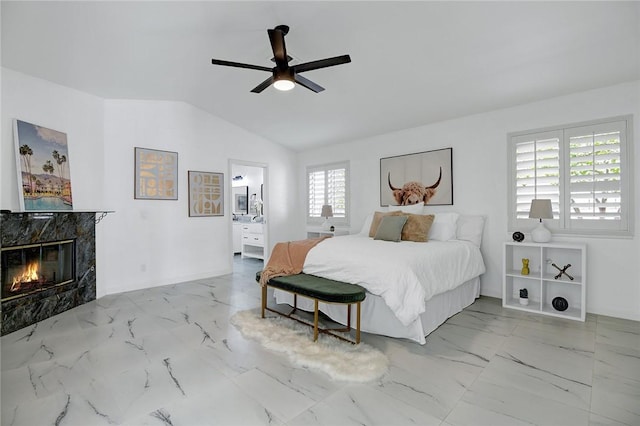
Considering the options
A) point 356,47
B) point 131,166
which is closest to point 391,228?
point 356,47

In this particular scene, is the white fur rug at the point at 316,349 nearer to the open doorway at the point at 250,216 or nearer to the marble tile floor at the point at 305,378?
the marble tile floor at the point at 305,378

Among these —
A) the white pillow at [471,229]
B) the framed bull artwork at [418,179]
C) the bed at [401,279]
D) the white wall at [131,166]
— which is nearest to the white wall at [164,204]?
the white wall at [131,166]

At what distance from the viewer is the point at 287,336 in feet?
9.36

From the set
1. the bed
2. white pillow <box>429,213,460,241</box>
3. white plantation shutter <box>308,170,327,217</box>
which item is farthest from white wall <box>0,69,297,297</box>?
white pillow <box>429,213,460,241</box>

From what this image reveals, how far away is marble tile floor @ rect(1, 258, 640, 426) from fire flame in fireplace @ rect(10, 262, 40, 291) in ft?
1.53

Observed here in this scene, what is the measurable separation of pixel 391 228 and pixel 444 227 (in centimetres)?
77

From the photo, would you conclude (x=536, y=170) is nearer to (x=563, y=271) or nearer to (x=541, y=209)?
(x=541, y=209)

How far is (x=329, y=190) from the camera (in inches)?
245

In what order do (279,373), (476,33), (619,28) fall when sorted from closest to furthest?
1. (279,373)
2. (619,28)
3. (476,33)

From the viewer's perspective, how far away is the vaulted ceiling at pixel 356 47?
8.28ft

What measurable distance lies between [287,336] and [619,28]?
3.79 meters

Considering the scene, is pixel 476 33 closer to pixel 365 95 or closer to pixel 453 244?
pixel 365 95

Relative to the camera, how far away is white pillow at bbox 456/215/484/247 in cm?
409

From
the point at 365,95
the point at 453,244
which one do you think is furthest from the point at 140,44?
the point at 453,244
